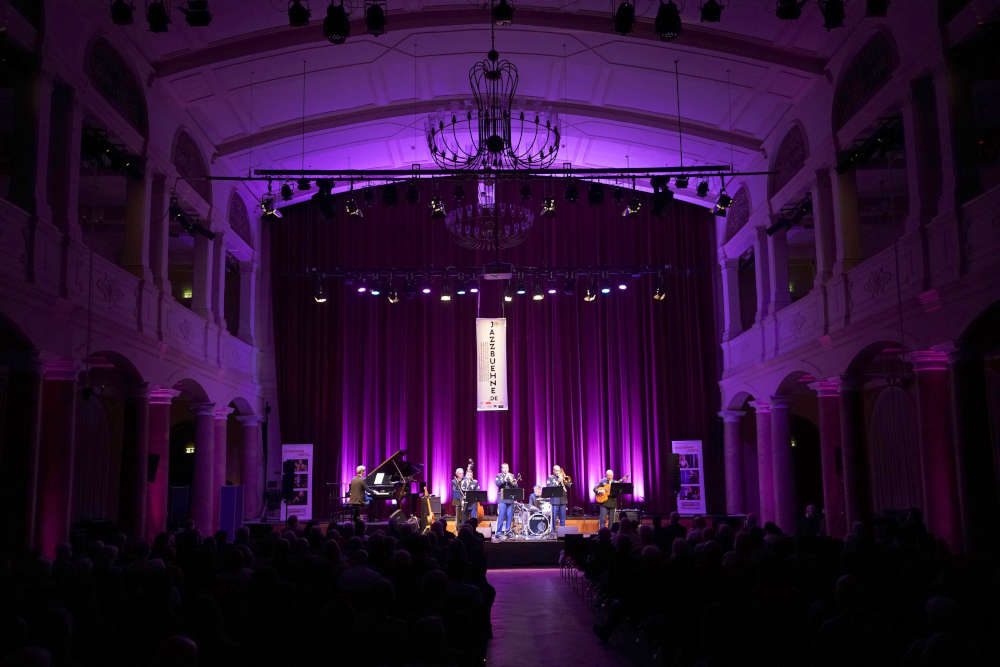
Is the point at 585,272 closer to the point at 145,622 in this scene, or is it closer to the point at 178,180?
the point at 178,180

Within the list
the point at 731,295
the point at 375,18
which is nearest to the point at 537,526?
the point at 731,295

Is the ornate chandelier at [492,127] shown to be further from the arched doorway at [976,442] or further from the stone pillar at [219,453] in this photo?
the stone pillar at [219,453]

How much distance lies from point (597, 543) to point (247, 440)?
1142cm

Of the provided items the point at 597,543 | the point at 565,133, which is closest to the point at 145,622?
the point at 597,543

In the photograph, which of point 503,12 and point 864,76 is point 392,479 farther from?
point 864,76

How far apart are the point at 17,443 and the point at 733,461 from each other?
14.3 meters

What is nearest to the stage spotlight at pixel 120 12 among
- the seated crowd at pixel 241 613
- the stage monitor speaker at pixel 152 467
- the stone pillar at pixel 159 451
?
the seated crowd at pixel 241 613

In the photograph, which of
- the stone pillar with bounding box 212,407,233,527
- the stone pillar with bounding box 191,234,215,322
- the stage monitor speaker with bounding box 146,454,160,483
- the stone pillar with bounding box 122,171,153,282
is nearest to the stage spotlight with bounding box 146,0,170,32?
the stone pillar with bounding box 122,171,153,282

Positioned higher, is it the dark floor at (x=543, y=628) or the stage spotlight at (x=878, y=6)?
the stage spotlight at (x=878, y=6)

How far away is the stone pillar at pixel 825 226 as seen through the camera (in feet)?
45.3

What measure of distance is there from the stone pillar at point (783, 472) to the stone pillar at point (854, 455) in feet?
9.70

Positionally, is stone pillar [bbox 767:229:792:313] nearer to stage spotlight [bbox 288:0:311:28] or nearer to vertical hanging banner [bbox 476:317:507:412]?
vertical hanging banner [bbox 476:317:507:412]

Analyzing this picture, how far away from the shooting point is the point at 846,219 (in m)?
13.3

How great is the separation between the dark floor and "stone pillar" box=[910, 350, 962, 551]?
14.8 feet
